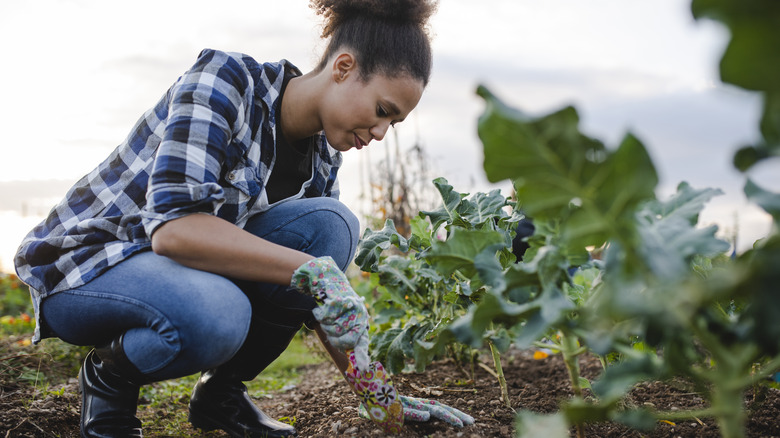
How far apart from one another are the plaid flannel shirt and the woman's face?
0.23m

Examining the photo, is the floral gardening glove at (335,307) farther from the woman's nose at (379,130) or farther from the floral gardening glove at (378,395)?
the woman's nose at (379,130)

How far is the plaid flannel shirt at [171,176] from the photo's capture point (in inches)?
57.5

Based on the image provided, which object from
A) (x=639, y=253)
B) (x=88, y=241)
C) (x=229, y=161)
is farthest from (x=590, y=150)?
(x=88, y=241)

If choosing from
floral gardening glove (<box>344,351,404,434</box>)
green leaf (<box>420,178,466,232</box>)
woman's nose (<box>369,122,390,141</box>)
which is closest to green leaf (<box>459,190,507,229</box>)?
green leaf (<box>420,178,466,232</box>)

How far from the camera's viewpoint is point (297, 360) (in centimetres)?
381

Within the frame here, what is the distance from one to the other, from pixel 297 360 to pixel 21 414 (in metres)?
2.01

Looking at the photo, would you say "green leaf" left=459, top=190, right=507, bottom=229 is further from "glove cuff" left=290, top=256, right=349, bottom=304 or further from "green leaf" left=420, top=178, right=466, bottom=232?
"glove cuff" left=290, top=256, right=349, bottom=304

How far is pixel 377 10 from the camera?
1754 millimetres

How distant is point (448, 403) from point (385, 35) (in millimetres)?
1235

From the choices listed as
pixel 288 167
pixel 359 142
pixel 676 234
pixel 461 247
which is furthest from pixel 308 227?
pixel 676 234

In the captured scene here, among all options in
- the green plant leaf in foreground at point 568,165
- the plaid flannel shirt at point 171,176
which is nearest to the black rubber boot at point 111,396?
the plaid flannel shirt at point 171,176

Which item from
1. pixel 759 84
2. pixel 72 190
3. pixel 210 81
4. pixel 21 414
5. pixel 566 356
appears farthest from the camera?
pixel 21 414

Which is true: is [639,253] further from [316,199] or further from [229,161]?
[316,199]

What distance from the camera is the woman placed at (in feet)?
4.92
